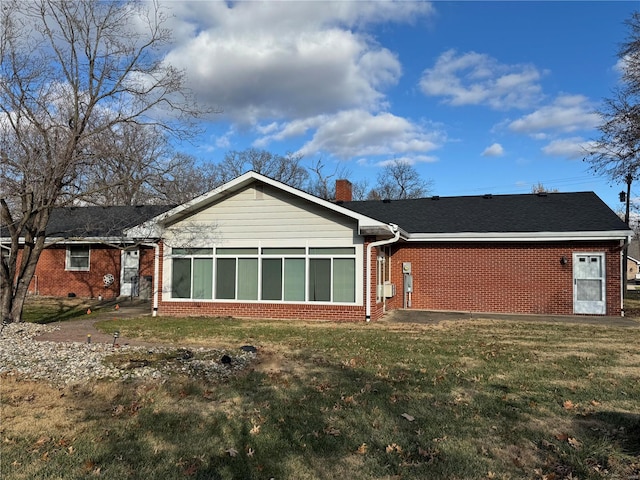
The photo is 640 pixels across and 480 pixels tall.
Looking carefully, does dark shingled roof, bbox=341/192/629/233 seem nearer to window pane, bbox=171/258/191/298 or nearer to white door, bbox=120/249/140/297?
window pane, bbox=171/258/191/298

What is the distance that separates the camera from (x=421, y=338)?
10.2 metres

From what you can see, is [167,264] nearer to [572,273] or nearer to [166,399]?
[166,399]

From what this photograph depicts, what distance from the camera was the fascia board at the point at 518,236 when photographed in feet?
46.5

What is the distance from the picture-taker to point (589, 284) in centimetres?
1488

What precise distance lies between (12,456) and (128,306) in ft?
46.9

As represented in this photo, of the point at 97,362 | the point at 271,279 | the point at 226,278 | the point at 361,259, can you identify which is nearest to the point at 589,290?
the point at 361,259

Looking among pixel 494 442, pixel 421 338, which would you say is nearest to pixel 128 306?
pixel 421 338

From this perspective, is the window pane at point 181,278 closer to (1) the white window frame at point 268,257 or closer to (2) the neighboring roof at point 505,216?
(1) the white window frame at point 268,257

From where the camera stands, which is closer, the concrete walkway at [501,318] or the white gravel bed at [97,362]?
the white gravel bed at [97,362]

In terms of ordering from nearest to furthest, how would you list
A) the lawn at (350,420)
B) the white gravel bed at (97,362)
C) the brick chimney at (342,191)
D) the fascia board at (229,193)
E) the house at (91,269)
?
the lawn at (350,420)
the white gravel bed at (97,362)
the fascia board at (229,193)
the house at (91,269)
the brick chimney at (342,191)

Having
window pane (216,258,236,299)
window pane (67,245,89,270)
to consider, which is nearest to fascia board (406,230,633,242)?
window pane (216,258,236,299)

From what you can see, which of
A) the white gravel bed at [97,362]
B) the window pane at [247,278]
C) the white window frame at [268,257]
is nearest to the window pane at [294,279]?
the white window frame at [268,257]

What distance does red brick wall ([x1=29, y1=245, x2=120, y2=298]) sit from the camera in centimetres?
2069

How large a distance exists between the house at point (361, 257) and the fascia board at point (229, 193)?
4cm
